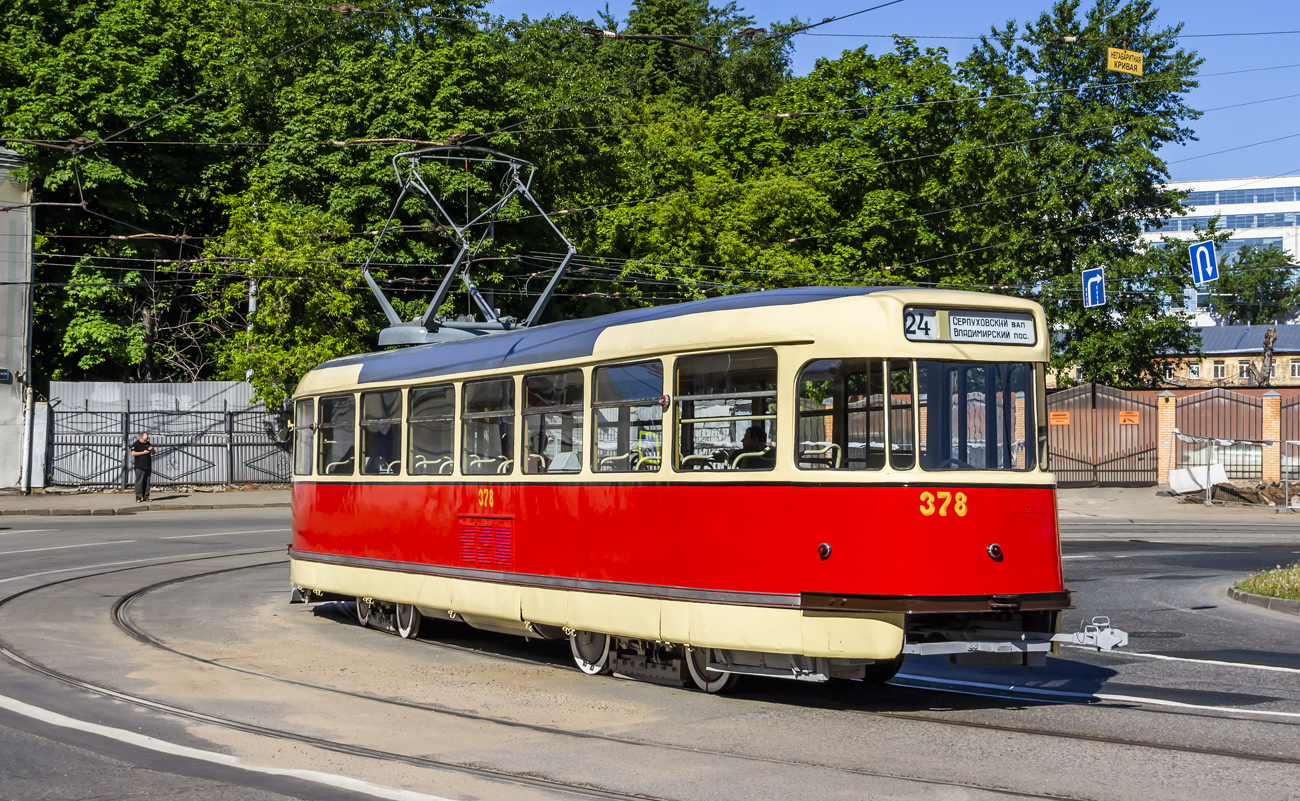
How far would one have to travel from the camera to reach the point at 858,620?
877 centimetres

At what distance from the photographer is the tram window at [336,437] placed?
14.4 m

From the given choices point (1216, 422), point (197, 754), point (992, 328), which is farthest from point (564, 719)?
point (1216, 422)

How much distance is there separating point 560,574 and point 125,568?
10711 millimetres

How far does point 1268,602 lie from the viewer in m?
15.3

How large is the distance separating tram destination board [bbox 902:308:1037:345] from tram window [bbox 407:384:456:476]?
4.85 meters

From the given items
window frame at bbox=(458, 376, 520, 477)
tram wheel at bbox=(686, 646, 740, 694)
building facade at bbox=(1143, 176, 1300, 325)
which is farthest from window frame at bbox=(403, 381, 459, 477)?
building facade at bbox=(1143, 176, 1300, 325)

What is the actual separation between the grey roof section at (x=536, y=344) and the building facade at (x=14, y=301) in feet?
81.8

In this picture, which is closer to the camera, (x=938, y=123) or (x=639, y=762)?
(x=639, y=762)

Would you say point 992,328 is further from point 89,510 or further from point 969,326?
point 89,510

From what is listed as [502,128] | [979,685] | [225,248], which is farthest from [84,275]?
[979,685]

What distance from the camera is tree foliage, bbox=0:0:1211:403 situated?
37.0m

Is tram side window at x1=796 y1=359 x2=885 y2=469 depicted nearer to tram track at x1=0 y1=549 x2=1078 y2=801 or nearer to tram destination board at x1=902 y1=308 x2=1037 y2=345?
tram destination board at x1=902 y1=308 x2=1037 y2=345

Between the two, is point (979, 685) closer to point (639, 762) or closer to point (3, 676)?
point (639, 762)

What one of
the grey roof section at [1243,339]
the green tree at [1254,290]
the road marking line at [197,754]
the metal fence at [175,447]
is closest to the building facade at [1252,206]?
the green tree at [1254,290]
